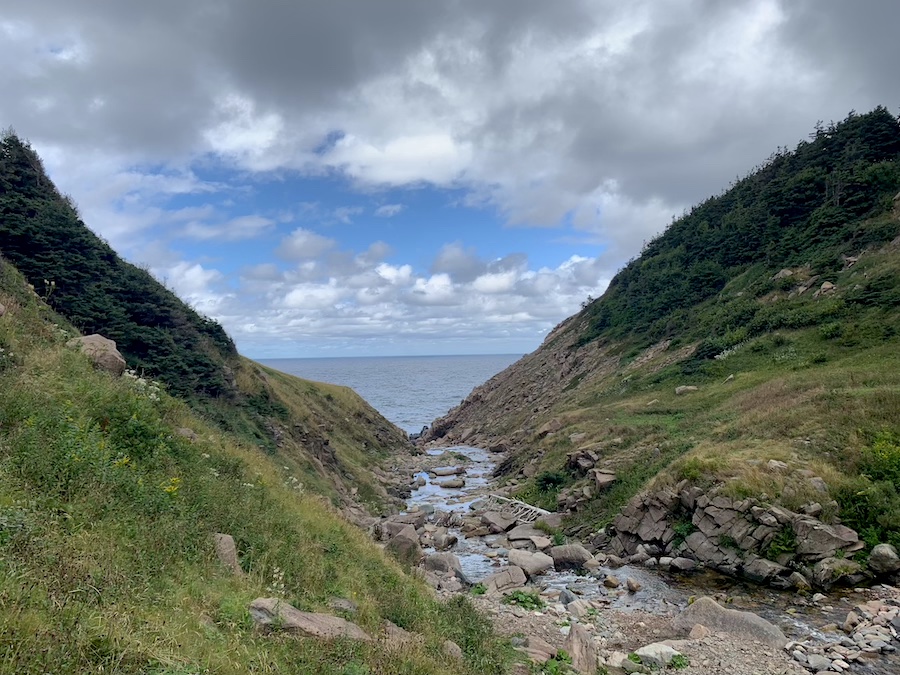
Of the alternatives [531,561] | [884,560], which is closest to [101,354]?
[531,561]

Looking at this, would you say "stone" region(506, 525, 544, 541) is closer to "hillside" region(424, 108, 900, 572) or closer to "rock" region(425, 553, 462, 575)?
"hillside" region(424, 108, 900, 572)

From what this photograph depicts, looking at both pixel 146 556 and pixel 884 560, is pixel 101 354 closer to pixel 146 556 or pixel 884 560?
pixel 146 556

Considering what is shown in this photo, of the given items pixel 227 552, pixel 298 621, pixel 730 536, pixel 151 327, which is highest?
pixel 151 327

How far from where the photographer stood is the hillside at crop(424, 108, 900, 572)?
18156 mm

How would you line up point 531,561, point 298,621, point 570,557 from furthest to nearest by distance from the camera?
point 570,557, point 531,561, point 298,621

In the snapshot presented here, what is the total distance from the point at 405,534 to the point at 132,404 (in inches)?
407

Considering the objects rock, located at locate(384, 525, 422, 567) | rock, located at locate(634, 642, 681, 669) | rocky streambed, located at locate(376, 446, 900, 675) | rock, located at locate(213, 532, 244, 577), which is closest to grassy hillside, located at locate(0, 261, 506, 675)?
rock, located at locate(213, 532, 244, 577)

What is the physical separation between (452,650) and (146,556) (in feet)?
14.8

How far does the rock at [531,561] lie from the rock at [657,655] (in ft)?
24.6

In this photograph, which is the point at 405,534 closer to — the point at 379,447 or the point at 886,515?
the point at 886,515

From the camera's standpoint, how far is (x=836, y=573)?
14289mm

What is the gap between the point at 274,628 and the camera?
6.18m

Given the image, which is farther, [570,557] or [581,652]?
[570,557]

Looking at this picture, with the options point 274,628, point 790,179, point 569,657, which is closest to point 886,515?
point 569,657
